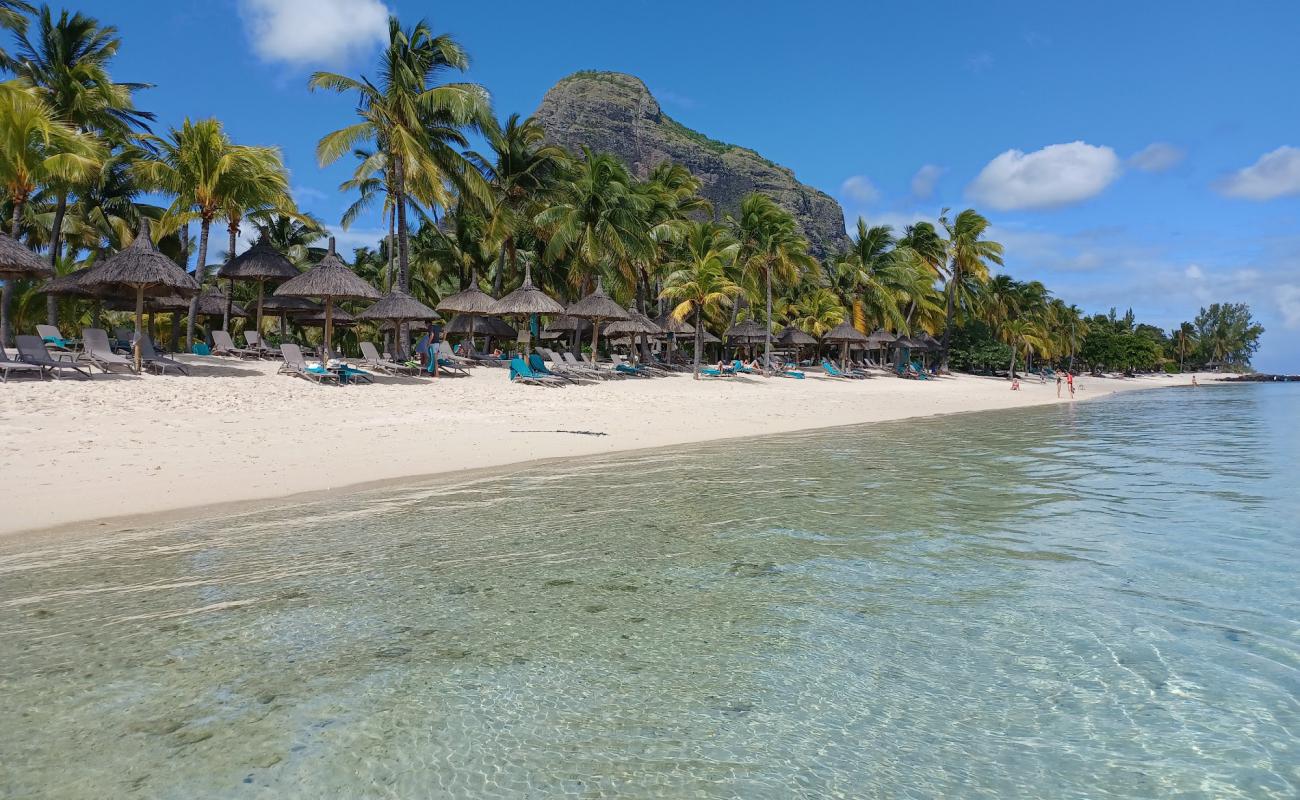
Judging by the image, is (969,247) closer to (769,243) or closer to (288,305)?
(769,243)

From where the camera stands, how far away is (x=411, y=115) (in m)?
22.5

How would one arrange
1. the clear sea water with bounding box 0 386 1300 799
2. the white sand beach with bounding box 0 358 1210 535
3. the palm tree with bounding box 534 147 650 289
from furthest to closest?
the palm tree with bounding box 534 147 650 289, the white sand beach with bounding box 0 358 1210 535, the clear sea water with bounding box 0 386 1300 799

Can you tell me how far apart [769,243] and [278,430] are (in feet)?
77.1

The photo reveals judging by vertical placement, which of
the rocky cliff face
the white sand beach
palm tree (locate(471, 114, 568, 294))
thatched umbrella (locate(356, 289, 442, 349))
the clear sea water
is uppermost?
the rocky cliff face

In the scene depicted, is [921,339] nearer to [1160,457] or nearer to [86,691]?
[1160,457]

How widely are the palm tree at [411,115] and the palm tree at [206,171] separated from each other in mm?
2043

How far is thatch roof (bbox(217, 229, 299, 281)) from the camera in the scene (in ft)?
68.1

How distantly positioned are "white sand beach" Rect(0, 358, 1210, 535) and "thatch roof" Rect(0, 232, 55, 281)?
3.17 m

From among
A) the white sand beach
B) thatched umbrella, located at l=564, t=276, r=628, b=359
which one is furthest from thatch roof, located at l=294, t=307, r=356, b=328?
thatched umbrella, located at l=564, t=276, r=628, b=359

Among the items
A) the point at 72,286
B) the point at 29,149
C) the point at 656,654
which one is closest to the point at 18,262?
the point at 72,286

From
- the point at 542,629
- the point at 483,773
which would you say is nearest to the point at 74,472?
the point at 542,629

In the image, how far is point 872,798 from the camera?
245cm

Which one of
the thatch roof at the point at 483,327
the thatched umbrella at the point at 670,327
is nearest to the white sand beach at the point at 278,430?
the thatch roof at the point at 483,327

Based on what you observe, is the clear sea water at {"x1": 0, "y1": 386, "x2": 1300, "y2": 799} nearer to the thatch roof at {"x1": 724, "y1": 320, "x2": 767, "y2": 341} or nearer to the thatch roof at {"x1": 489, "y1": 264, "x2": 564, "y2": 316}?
the thatch roof at {"x1": 489, "y1": 264, "x2": 564, "y2": 316}
